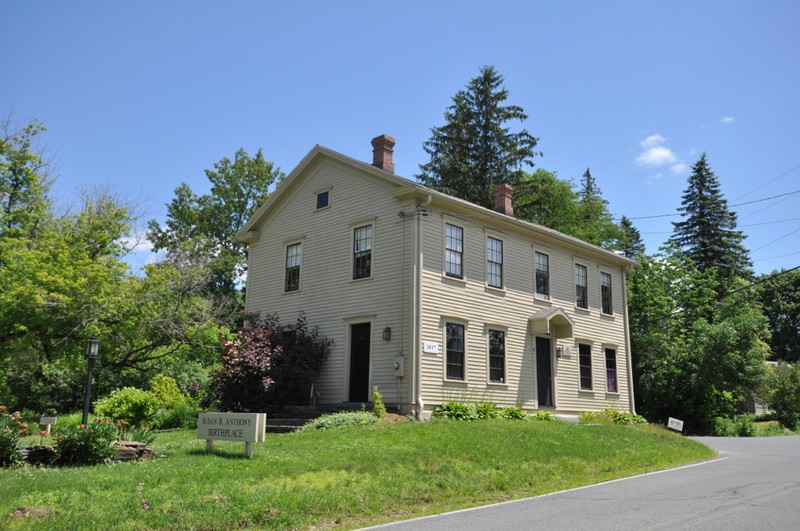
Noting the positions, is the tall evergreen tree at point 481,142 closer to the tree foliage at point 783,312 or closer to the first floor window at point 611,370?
the first floor window at point 611,370

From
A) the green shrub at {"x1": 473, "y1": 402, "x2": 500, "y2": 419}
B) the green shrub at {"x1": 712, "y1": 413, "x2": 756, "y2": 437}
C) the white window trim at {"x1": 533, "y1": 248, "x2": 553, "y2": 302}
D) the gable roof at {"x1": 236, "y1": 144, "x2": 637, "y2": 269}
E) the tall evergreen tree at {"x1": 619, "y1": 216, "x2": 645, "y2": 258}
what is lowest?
the green shrub at {"x1": 712, "y1": 413, "x2": 756, "y2": 437}

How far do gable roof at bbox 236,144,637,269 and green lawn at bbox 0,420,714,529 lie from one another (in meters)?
6.39

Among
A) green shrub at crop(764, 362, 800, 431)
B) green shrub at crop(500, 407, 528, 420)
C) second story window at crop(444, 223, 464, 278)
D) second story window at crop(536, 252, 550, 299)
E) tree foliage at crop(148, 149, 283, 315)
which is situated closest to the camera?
green shrub at crop(500, 407, 528, 420)

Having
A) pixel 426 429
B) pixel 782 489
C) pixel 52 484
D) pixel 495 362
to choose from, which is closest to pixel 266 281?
pixel 495 362

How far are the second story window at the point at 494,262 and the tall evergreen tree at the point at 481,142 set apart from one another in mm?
20099

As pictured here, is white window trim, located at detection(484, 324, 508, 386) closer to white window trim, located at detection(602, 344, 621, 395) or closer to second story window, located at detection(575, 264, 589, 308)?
second story window, located at detection(575, 264, 589, 308)

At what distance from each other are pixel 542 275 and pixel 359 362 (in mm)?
7350

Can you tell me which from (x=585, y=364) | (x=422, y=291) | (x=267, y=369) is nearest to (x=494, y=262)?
(x=422, y=291)

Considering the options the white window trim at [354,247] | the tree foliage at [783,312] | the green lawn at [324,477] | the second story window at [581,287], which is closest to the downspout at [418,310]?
the white window trim at [354,247]

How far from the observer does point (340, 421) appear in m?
14.8

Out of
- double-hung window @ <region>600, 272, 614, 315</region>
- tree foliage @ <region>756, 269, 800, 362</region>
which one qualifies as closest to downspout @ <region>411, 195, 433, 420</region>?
double-hung window @ <region>600, 272, 614, 315</region>

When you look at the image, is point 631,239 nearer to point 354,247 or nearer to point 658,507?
point 354,247

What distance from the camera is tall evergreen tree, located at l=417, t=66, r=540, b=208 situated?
4053 cm

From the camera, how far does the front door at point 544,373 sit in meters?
21.2
